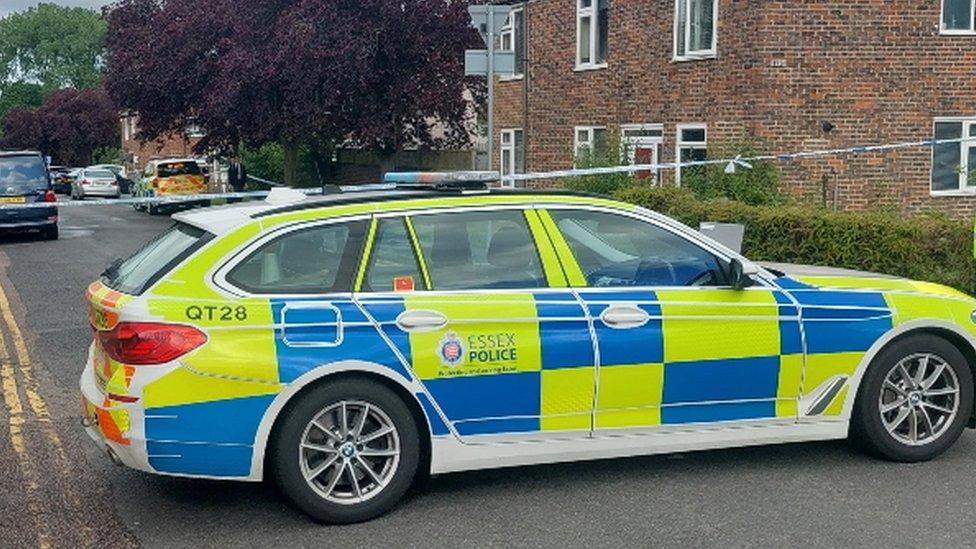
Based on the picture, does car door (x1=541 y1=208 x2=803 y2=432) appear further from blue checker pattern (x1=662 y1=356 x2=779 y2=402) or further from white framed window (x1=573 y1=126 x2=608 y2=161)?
white framed window (x1=573 y1=126 x2=608 y2=161)

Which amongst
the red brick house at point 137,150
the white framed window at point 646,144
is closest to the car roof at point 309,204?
the white framed window at point 646,144

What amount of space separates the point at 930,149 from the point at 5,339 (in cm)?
1322

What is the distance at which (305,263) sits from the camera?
18.6 feet

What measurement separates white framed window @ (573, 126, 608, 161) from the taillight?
48.2ft

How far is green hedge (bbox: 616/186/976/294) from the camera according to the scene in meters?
10.6

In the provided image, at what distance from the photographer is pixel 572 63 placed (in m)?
22.2

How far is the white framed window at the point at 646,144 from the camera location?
63.7 feet

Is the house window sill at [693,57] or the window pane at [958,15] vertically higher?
the window pane at [958,15]

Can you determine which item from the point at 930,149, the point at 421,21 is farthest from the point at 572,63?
the point at 930,149

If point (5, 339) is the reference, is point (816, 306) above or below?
above

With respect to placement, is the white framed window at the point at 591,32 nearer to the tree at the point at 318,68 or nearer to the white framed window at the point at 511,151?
the white framed window at the point at 511,151

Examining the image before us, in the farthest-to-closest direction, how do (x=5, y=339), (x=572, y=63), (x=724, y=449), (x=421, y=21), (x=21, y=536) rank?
(x=421, y=21), (x=572, y=63), (x=5, y=339), (x=724, y=449), (x=21, y=536)

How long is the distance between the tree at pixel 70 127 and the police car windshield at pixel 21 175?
185 ft

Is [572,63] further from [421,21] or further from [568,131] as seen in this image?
[421,21]
